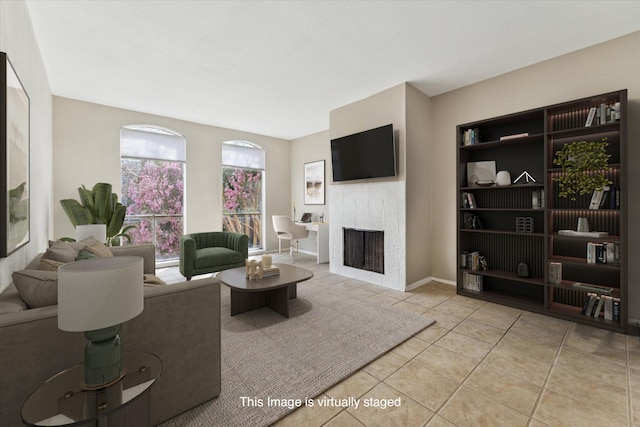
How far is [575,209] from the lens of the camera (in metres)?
2.71

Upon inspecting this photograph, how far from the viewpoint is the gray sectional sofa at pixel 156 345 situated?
3.53 ft

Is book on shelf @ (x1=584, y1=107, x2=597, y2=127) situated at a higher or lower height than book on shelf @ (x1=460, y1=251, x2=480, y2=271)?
higher

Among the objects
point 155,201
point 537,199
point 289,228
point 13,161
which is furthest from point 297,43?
point 155,201

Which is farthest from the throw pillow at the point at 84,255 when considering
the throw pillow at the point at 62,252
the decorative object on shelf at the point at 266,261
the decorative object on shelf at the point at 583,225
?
the decorative object on shelf at the point at 583,225

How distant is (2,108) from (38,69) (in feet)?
6.54

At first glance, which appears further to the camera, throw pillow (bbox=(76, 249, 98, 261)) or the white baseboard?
the white baseboard

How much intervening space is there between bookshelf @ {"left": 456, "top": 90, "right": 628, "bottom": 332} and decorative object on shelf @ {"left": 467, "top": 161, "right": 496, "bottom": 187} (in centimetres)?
2

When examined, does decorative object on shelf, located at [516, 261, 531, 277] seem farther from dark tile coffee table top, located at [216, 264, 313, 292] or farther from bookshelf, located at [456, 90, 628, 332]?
dark tile coffee table top, located at [216, 264, 313, 292]

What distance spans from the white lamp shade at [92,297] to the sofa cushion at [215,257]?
283 centimetres

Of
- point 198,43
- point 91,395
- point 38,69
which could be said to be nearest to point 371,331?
point 91,395

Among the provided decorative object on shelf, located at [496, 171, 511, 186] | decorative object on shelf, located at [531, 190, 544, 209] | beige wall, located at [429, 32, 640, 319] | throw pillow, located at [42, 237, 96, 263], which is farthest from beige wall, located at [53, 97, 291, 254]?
decorative object on shelf, located at [531, 190, 544, 209]

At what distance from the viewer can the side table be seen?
2.97 ft

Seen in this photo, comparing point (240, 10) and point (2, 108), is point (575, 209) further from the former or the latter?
point (2, 108)

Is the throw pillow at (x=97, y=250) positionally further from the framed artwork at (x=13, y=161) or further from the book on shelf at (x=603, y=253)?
the book on shelf at (x=603, y=253)
